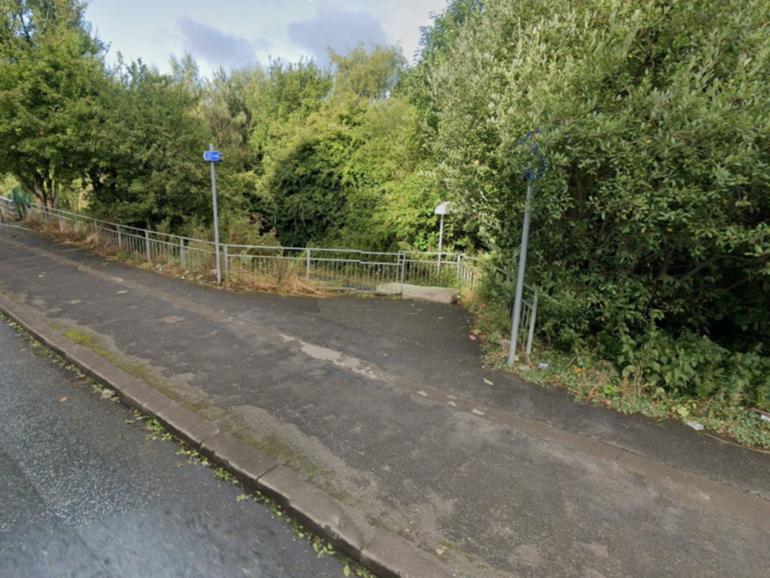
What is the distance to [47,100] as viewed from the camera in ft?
34.0

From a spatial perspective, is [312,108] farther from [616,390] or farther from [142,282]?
[616,390]

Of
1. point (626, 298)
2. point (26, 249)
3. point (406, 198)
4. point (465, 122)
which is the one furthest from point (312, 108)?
point (626, 298)

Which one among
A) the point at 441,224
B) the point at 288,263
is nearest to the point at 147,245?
the point at 288,263

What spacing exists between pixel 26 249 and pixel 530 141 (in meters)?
12.9

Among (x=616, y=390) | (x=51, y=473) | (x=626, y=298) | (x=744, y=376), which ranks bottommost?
(x=51, y=473)

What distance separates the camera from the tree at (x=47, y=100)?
986cm

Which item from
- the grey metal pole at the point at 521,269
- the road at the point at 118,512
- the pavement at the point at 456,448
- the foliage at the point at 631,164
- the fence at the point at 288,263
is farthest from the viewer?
the fence at the point at 288,263

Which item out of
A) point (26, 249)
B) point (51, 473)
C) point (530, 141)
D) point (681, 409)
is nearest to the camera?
point (51, 473)

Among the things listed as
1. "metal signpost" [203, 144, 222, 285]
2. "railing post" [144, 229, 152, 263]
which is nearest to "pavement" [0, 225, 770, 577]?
"metal signpost" [203, 144, 222, 285]

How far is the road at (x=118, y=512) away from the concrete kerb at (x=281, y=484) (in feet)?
0.41

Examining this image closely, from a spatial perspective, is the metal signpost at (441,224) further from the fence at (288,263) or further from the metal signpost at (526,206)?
the metal signpost at (526,206)

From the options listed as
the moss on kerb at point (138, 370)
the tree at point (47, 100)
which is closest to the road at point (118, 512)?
the moss on kerb at point (138, 370)

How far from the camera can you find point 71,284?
7641mm

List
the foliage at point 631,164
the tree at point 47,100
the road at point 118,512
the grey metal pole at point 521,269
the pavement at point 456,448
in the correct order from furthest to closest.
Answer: the tree at point 47,100
the grey metal pole at point 521,269
the foliage at point 631,164
the pavement at point 456,448
the road at point 118,512
